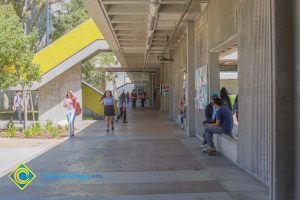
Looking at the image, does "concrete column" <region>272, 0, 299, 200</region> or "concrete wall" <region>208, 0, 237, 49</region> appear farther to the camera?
"concrete wall" <region>208, 0, 237, 49</region>

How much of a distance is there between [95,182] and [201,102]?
6190mm

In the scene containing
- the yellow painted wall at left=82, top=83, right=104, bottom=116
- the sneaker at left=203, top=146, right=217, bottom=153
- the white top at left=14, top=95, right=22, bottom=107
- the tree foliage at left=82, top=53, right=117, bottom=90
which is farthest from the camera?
the tree foliage at left=82, top=53, right=117, bottom=90

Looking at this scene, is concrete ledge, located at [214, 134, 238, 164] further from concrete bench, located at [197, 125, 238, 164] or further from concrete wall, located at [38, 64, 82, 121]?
concrete wall, located at [38, 64, 82, 121]

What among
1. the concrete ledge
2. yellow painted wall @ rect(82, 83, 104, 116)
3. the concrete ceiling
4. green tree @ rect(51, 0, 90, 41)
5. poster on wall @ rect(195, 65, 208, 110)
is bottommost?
the concrete ledge

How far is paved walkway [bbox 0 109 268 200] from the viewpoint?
6.94 metres

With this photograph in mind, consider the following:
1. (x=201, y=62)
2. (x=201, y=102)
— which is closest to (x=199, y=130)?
(x=201, y=102)

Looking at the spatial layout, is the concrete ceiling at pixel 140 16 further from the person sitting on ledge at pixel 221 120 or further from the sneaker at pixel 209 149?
the sneaker at pixel 209 149

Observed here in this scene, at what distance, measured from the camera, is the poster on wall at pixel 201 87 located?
12773 mm

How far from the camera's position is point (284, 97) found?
5504 mm

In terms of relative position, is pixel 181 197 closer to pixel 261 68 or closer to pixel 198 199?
pixel 198 199

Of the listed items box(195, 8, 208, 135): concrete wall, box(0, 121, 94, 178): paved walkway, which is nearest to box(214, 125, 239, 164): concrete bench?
box(195, 8, 208, 135): concrete wall

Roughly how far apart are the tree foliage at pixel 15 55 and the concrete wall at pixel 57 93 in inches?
275

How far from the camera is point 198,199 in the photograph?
655cm

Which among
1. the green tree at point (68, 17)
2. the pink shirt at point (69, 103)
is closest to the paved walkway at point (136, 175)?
the pink shirt at point (69, 103)
